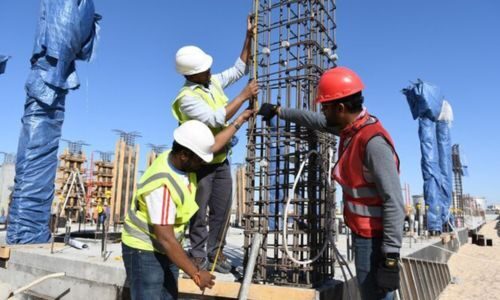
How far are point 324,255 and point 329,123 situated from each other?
1.48 meters

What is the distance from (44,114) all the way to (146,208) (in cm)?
535

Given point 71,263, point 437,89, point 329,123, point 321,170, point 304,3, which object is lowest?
point 71,263

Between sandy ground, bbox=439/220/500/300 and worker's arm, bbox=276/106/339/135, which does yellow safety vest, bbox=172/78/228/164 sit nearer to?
worker's arm, bbox=276/106/339/135

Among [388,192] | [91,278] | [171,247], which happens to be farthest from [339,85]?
[91,278]

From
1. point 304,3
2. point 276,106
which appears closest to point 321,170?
point 276,106

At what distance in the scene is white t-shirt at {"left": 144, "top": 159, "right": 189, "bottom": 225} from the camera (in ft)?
7.04

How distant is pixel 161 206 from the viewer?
216cm

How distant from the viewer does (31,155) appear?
6430 mm

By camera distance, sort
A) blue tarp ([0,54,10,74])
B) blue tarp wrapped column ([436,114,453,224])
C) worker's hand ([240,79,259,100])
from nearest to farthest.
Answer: worker's hand ([240,79,259,100])
blue tarp ([0,54,10,74])
blue tarp wrapped column ([436,114,453,224])

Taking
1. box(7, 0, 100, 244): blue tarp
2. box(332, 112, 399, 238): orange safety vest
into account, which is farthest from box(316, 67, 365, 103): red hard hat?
box(7, 0, 100, 244): blue tarp

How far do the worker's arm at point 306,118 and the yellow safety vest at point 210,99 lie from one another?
54 cm

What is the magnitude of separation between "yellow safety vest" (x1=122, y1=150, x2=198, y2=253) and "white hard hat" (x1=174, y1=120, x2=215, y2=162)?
190 millimetres

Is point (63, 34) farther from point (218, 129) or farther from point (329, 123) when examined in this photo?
point (329, 123)

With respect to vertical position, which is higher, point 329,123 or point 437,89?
point 437,89
